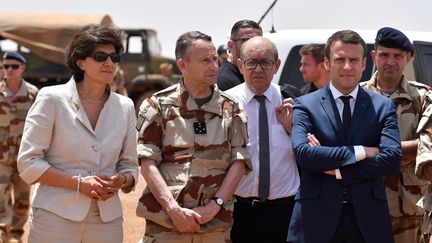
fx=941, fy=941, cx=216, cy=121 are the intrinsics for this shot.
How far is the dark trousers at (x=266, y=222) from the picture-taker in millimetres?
6297

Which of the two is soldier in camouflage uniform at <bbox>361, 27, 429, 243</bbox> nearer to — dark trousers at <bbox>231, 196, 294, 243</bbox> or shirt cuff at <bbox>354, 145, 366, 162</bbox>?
dark trousers at <bbox>231, 196, 294, 243</bbox>

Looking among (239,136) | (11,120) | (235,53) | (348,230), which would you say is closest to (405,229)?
(348,230)

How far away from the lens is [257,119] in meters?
6.35

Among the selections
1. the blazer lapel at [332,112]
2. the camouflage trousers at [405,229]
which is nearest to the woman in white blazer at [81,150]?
the blazer lapel at [332,112]

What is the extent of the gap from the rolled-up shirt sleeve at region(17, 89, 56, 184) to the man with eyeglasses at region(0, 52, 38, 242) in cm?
514

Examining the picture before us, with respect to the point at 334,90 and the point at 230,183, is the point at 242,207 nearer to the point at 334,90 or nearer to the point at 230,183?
the point at 230,183

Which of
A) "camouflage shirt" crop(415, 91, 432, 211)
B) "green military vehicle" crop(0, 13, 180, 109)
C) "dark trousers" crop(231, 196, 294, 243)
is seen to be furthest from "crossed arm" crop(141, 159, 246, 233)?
"green military vehicle" crop(0, 13, 180, 109)

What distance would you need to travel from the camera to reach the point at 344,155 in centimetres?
534

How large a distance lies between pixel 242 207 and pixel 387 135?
1.32 m

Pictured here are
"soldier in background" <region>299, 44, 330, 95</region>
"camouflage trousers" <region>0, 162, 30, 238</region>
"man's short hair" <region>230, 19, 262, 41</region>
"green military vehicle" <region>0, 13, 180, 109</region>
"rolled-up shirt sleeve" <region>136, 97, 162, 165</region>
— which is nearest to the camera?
"rolled-up shirt sleeve" <region>136, 97, 162, 165</region>

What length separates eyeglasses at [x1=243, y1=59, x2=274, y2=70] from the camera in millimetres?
6285

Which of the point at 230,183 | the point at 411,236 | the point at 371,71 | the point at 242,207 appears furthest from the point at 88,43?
the point at 371,71

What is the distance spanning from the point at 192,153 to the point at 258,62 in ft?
3.10

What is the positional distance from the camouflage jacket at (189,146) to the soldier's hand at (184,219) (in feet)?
0.24
